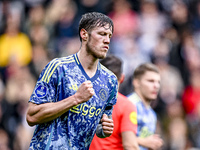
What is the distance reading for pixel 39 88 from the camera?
3.89 m

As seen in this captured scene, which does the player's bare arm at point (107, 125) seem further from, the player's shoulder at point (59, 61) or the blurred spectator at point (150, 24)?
the blurred spectator at point (150, 24)

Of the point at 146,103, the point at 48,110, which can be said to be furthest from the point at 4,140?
the point at 48,110

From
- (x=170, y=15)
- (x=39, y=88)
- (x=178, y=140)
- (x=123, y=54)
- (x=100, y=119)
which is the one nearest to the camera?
(x=39, y=88)

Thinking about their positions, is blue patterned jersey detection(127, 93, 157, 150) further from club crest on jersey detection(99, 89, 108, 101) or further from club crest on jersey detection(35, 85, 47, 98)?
club crest on jersey detection(35, 85, 47, 98)

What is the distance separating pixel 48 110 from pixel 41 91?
210 millimetres

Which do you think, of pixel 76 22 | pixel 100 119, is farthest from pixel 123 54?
pixel 100 119

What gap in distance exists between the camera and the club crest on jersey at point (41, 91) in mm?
3865

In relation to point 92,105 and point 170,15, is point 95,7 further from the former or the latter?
point 92,105

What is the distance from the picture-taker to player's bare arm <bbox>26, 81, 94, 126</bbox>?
3.72 m

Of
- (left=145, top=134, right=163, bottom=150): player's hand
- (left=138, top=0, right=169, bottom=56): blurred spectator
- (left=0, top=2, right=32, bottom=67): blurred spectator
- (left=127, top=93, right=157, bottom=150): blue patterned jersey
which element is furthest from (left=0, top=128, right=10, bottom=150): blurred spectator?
(left=145, top=134, right=163, bottom=150): player's hand

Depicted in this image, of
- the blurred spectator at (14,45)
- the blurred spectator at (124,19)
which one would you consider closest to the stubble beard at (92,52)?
the blurred spectator at (124,19)

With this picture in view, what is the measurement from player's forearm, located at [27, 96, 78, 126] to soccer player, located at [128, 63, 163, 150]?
6.34ft

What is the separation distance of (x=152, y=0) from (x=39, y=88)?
342 inches

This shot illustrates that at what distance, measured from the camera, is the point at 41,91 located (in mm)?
3879
